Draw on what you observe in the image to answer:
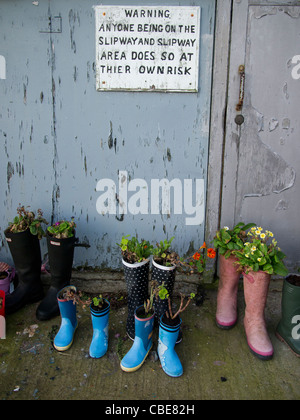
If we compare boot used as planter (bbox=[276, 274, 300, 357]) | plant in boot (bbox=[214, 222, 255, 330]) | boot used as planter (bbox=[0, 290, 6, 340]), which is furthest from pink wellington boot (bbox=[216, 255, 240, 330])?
boot used as planter (bbox=[0, 290, 6, 340])

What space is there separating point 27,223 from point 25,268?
0.35 metres

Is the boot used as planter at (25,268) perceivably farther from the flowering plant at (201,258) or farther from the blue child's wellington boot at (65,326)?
the flowering plant at (201,258)

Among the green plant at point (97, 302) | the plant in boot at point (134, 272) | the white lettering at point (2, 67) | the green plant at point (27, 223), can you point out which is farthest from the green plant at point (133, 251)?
the white lettering at point (2, 67)

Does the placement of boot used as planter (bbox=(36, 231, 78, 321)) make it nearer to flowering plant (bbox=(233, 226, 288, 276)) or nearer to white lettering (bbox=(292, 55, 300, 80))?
flowering plant (bbox=(233, 226, 288, 276))

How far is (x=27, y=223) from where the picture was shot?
2.62 m

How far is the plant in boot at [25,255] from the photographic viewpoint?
254cm

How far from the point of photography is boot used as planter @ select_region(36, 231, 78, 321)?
2.50 m

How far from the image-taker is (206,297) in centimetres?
286

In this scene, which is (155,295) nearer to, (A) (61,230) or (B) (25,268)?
(A) (61,230)

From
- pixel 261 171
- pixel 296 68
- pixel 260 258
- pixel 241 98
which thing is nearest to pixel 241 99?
pixel 241 98

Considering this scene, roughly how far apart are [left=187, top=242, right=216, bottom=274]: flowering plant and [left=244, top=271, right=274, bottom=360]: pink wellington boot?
14.0 inches

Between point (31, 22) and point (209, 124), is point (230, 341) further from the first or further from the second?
point (31, 22)
